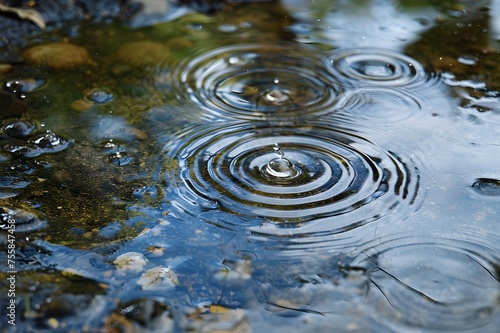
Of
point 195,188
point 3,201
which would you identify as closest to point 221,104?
point 195,188

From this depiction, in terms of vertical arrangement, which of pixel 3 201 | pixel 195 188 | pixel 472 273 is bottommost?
pixel 3 201

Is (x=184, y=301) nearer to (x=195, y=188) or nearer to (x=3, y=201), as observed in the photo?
(x=195, y=188)

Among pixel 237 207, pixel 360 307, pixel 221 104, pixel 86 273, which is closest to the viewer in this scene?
pixel 360 307

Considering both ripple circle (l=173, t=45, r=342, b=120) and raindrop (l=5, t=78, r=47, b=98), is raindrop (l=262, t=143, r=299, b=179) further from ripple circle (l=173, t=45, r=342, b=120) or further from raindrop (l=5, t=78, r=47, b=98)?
raindrop (l=5, t=78, r=47, b=98)

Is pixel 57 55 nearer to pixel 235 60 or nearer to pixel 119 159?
pixel 235 60

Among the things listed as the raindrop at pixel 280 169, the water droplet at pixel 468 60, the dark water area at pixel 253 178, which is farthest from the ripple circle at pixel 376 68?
the raindrop at pixel 280 169

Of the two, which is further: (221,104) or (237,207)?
(221,104)
